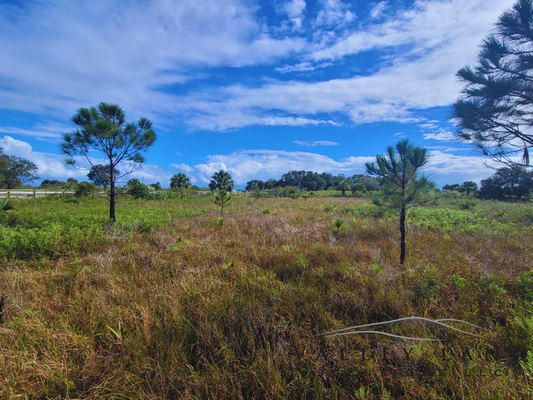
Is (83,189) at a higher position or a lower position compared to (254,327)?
higher

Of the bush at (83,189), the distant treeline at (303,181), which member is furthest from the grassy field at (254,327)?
the distant treeline at (303,181)

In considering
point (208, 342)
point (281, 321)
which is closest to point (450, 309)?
point (281, 321)

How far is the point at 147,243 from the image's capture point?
575cm

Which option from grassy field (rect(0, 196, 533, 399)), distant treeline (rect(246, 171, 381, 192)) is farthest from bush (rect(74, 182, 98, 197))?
distant treeline (rect(246, 171, 381, 192))

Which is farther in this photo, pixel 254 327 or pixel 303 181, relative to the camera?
pixel 303 181

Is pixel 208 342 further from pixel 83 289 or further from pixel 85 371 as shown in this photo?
pixel 83 289

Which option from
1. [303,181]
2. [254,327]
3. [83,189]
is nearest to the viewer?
[254,327]

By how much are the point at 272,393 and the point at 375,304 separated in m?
1.80

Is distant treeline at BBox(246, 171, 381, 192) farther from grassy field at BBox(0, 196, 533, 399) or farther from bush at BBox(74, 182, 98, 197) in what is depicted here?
grassy field at BBox(0, 196, 533, 399)

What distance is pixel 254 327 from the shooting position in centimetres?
232

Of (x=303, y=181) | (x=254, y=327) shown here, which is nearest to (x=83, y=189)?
(x=254, y=327)

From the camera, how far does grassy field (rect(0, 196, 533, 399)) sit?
1.71 meters

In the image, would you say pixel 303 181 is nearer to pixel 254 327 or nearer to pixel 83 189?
pixel 83 189

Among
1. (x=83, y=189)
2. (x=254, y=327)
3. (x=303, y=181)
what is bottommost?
(x=254, y=327)
